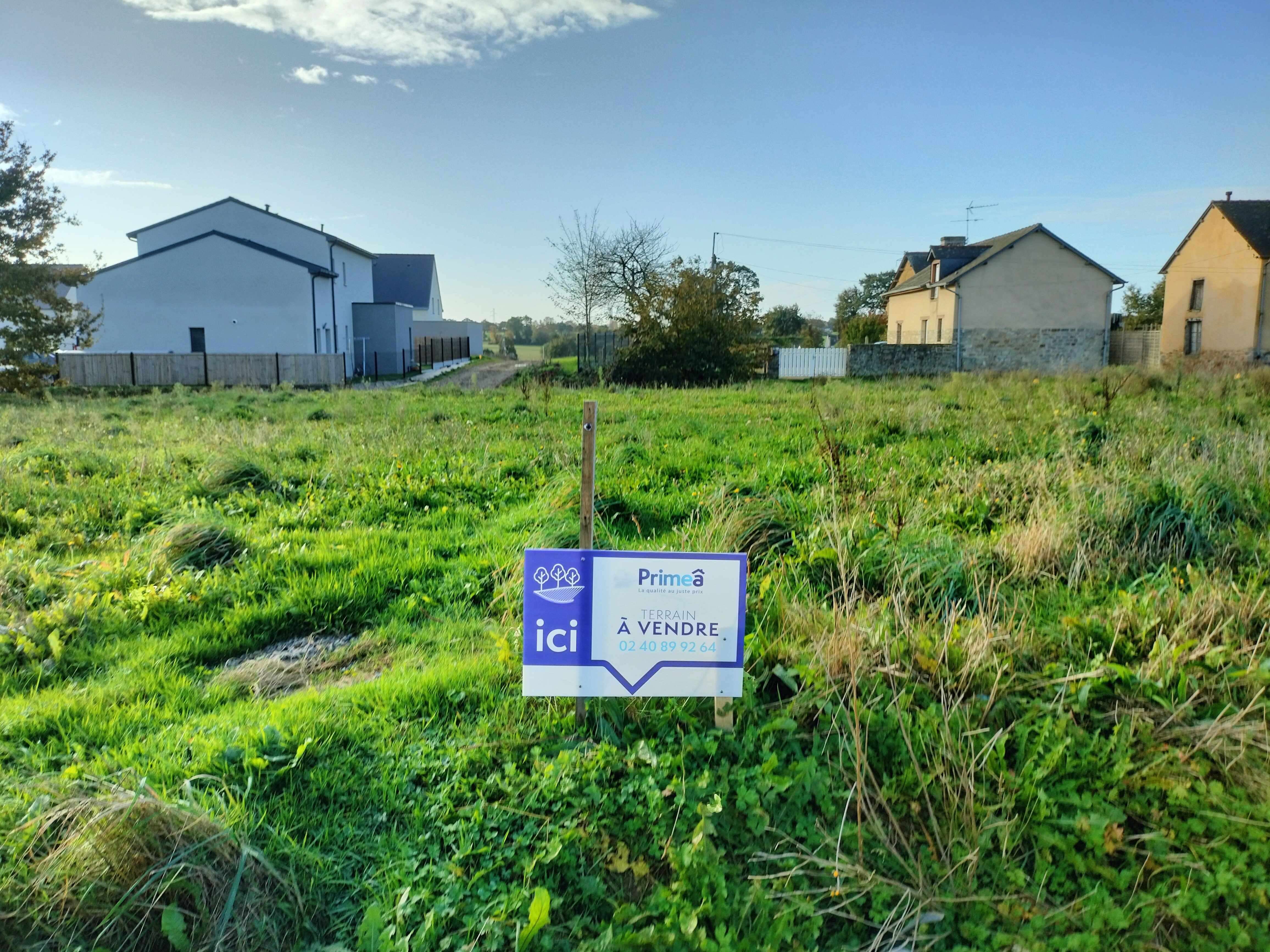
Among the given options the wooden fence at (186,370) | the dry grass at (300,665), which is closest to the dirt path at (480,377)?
the wooden fence at (186,370)

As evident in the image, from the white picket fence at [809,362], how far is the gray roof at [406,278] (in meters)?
34.6

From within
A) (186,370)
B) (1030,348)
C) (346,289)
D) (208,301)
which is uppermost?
(346,289)

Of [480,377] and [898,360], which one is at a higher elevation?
[898,360]

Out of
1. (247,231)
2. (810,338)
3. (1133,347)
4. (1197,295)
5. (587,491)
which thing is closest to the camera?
(587,491)

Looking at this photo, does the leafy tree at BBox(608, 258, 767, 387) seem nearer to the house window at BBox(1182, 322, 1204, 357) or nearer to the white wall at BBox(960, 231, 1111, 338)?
the white wall at BBox(960, 231, 1111, 338)

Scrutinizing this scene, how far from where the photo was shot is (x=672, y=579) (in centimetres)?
337

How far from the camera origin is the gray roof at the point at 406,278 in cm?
5869

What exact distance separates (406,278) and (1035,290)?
137 feet

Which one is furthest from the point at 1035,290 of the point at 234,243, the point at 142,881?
the point at 142,881

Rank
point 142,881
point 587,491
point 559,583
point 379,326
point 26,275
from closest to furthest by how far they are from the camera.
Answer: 1. point 142,881
2. point 559,583
3. point 587,491
4. point 26,275
5. point 379,326

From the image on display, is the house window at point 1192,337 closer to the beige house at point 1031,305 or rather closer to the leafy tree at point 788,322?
the beige house at point 1031,305

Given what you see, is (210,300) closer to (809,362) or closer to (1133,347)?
(809,362)

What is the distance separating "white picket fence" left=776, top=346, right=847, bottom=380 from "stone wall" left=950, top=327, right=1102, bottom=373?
7839mm

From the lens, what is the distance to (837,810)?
3129 mm
